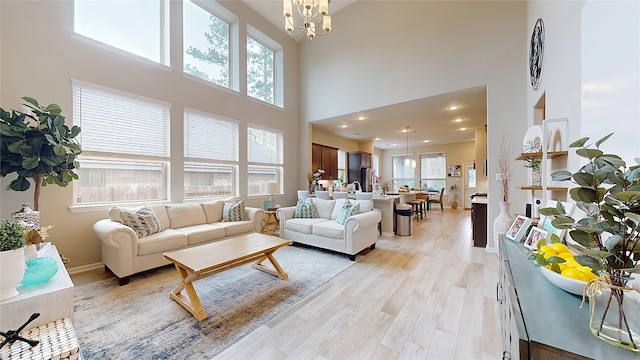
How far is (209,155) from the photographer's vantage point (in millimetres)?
4719

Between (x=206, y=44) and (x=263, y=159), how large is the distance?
2709mm

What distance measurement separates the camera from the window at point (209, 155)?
443 centimetres

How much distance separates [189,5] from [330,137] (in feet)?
16.6

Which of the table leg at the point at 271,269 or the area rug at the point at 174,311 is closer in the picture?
the area rug at the point at 174,311

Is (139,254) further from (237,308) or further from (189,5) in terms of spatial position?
(189,5)

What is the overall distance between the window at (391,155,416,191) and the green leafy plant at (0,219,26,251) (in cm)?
1152

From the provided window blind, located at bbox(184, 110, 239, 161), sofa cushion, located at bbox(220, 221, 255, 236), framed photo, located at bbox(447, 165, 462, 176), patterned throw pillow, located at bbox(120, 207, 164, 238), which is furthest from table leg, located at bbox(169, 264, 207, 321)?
framed photo, located at bbox(447, 165, 462, 176)

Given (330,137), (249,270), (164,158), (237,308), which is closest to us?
(237,308)

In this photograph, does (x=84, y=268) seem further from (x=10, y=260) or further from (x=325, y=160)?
(x=325, y=160)

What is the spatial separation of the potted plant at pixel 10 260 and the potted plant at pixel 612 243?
2.28 m

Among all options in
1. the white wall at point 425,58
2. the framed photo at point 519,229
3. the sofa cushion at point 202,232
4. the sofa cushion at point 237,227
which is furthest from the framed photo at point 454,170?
the sofa cushion at point 202,232

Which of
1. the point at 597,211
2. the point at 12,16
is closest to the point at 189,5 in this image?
the point at 12,16

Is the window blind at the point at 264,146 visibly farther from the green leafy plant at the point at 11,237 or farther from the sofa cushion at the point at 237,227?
the green leafy plant at the point at 11,237

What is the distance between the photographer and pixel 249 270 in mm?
3111
